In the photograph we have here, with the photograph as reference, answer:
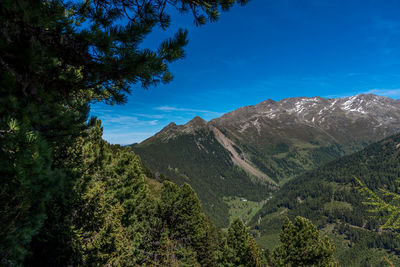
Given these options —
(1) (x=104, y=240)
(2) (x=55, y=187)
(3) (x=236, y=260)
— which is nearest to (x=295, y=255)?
(3) (x=236, y=260)

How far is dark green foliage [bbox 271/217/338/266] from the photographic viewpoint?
1925 centimetres

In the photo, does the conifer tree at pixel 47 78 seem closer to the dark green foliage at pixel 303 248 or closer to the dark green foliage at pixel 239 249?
the dark green foliage at pixel 303 248

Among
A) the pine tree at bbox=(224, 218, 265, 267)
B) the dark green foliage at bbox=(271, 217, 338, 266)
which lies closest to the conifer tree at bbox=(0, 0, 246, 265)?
the dark green foliage at bbox=(271, 217, 338, 266)

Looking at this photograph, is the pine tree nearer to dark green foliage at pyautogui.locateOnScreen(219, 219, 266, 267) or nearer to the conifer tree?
dark green foliage at pyautogui.locateOnScreen(219, 219, 266, 267)

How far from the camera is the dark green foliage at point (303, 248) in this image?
63.2ft

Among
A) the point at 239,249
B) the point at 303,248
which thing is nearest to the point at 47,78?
the point at 303,248

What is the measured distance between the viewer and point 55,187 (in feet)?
12.1

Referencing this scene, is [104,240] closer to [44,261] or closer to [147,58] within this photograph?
[44,261]

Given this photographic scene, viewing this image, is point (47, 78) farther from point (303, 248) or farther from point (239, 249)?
point (239, 249)

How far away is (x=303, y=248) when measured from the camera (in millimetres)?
20156

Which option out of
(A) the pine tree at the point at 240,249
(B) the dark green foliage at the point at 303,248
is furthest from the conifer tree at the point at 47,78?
(A) the pine tree at the point at 240,249

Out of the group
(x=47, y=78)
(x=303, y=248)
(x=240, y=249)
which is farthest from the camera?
(x=240, y=249)

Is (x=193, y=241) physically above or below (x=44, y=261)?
below

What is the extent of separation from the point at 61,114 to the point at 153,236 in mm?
24167
